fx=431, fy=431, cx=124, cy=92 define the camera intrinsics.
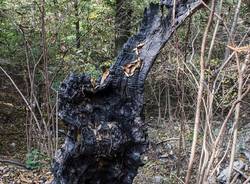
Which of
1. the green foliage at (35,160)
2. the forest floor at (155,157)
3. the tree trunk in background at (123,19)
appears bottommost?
the forest floor at (155,157)

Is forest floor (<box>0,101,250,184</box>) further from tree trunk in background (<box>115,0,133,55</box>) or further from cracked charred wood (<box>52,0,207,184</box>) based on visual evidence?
cracked charred wood (<box>52,0,207,184</box>)

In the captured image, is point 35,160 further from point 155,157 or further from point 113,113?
point 113,113

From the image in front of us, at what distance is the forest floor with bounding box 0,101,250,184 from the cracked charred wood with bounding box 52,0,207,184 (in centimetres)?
191

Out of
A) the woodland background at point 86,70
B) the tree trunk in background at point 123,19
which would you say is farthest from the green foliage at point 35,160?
the tree trunk in background at point 123,19

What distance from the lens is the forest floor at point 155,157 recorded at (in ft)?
15.4

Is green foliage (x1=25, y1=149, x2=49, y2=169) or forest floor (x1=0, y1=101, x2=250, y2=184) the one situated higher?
green foliage (x1=25, y1=149, x2=49, y2=169)

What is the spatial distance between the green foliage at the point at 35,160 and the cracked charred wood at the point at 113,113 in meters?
2.40

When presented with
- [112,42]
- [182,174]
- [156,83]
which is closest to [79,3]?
[112,42]

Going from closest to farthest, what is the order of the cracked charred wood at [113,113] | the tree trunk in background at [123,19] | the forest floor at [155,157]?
the cracked charred wood at [113,113], the forest floor at [155,157], the tree trunk in background at [123,19]

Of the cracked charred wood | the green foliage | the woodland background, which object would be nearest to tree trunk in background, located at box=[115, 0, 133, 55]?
the woodland background

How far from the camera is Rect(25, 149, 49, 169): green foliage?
16.2 ft

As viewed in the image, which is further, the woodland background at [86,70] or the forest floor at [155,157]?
the woodland background at [86,70]

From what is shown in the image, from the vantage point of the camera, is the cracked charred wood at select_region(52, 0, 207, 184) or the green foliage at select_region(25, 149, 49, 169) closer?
the cracked charred wood at select_region(52, 0, 207, 184)

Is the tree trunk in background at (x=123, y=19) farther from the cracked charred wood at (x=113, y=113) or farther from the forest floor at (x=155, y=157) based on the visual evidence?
the cracked charred wood at (x=113, y=113)
